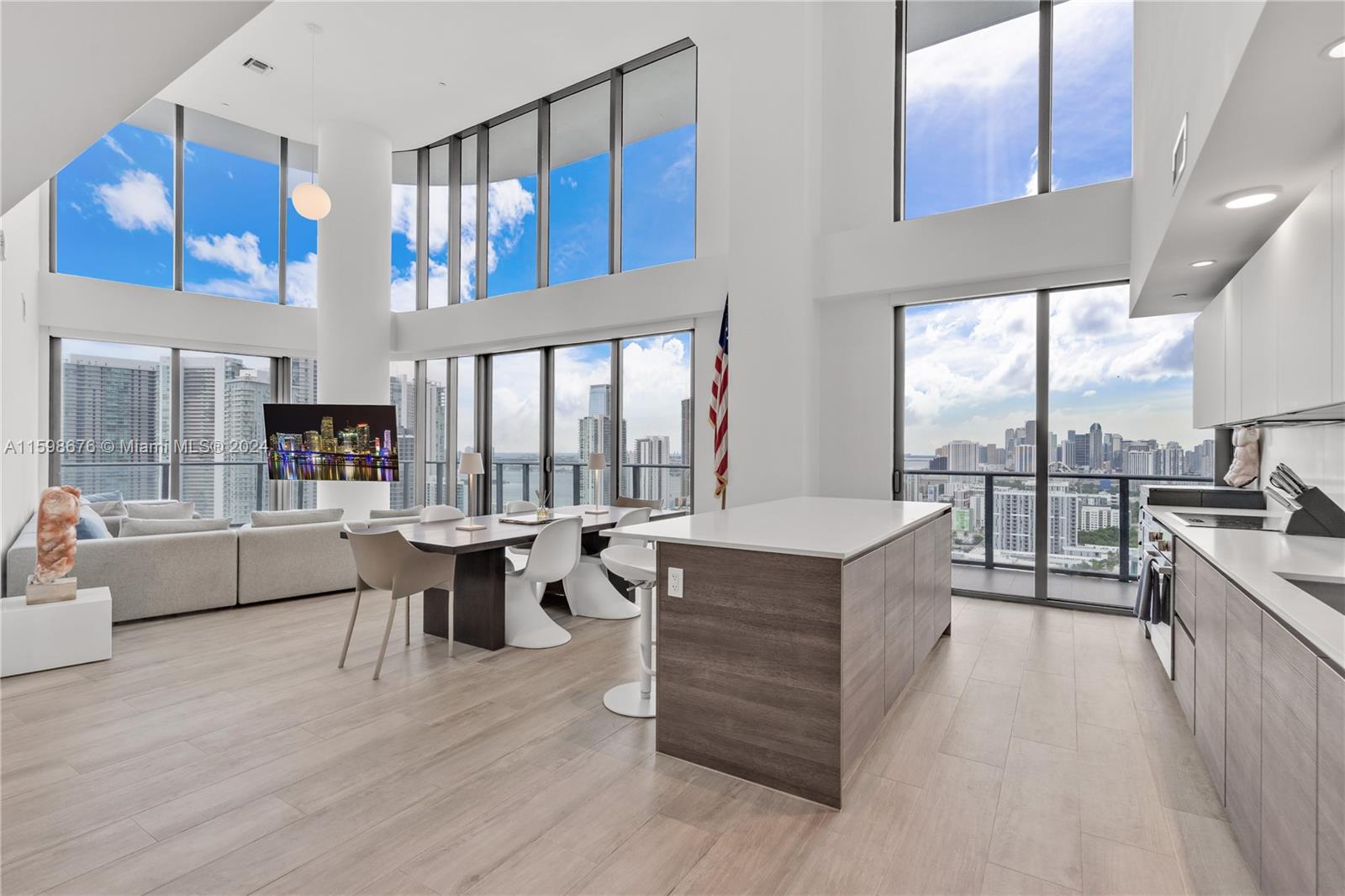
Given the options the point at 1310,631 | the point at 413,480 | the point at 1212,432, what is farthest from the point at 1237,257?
the point at 413,480

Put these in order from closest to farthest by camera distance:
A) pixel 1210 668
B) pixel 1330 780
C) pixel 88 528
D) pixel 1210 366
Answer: pixel 1330 780 < pixel 1210 668 < pixel 1210 366 < pixel 88 528

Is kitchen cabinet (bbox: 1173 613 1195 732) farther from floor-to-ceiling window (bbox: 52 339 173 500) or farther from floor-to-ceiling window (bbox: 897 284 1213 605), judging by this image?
floor-to-ceiling window (bbox: 52 339 173 500)

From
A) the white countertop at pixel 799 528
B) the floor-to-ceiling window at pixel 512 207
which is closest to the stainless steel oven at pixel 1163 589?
the white countertop at pixel 799 528

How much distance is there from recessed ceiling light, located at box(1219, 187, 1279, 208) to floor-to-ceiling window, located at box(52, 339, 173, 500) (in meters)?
9.80

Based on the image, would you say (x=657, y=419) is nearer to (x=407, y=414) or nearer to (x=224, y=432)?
(x=407, y=414)

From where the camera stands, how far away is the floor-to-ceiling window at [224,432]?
26.3 ft

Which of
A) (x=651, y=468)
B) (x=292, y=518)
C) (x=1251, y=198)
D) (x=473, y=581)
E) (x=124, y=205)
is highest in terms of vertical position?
(x=124, y=205)

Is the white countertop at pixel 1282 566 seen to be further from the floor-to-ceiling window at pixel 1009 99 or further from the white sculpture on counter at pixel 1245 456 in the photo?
the floor-to-ceiling window at pixel 1009 99

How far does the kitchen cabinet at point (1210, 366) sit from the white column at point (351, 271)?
7811 mm

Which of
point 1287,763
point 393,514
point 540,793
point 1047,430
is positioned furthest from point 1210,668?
point 393,514

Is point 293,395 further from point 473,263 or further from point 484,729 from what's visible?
point 484,729

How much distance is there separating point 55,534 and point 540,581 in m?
2.74

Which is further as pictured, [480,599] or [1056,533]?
[1056,533]

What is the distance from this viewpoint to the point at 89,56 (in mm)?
1761
